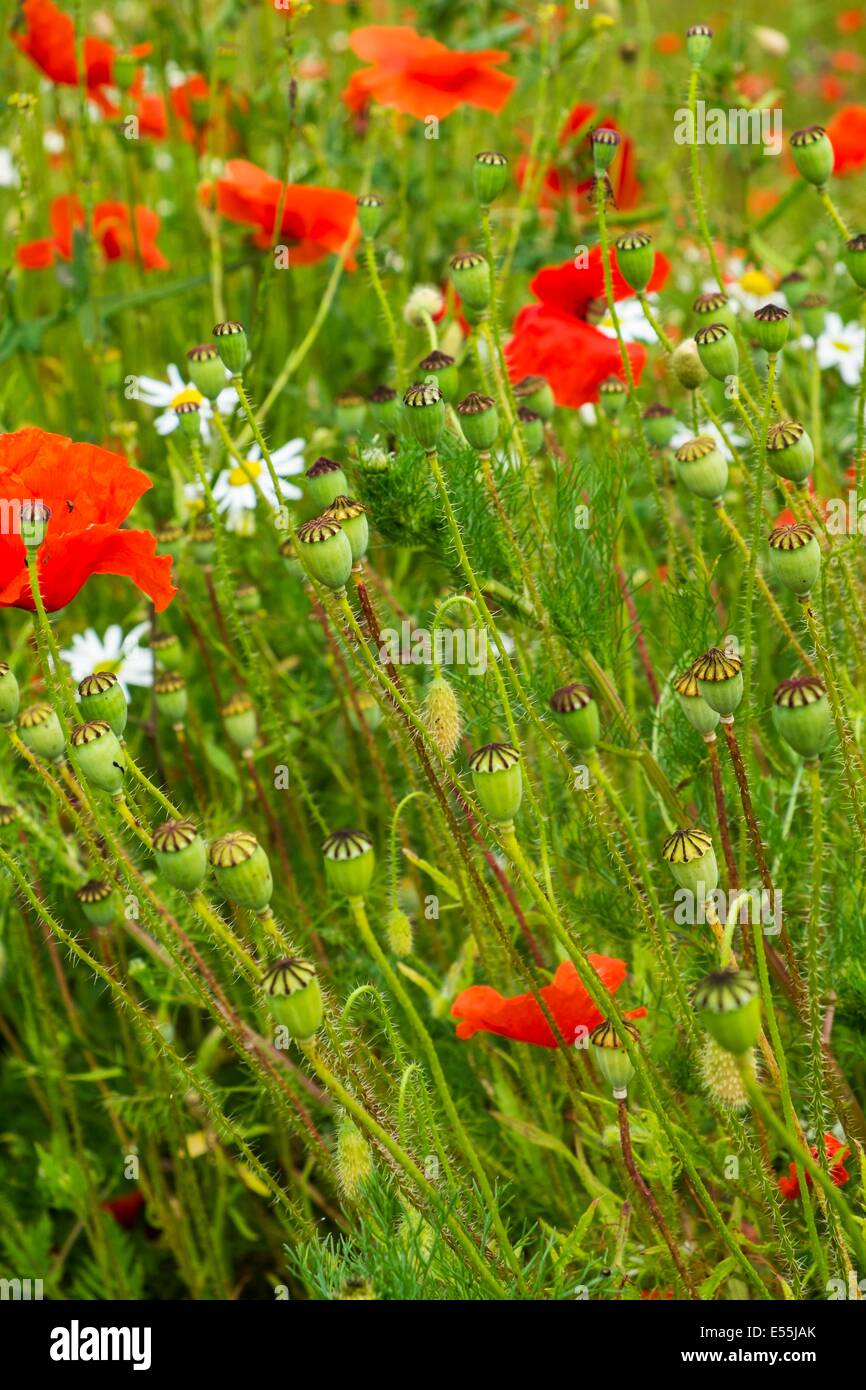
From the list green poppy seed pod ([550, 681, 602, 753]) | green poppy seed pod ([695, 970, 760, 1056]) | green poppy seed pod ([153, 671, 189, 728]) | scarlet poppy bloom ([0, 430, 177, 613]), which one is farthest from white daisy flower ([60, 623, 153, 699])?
green poppy seed pod ([695, 970, 760, 1056])

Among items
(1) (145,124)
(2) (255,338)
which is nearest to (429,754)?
(2) (255,338)

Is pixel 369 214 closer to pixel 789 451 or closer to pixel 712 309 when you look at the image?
pixel 712 309

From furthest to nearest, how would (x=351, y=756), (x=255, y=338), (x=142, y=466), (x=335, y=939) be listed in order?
(x=142, y=466) → (x=255, y=338) → (x=351, y=756) → (x=335, y=939)

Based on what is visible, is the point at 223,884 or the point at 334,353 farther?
the point at 334,353

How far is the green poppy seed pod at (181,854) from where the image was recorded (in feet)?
2.56

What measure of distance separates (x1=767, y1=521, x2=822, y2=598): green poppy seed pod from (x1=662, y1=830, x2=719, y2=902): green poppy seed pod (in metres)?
0.19

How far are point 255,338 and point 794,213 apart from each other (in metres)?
1.63

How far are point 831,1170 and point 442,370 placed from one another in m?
0.64

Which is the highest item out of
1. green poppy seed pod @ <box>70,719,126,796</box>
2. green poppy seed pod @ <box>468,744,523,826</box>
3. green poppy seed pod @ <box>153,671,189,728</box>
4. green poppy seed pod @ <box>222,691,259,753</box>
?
green poppy seed pod @ <box>153,671,189,728</box>

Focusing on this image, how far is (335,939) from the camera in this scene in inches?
50.2

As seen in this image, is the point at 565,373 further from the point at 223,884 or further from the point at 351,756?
the point at 223,884

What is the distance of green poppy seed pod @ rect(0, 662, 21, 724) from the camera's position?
0.90 metres

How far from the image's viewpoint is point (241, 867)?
772 mm

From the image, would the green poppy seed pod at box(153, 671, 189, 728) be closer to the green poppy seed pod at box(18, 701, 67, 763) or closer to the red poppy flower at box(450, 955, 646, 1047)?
the green poppy seed pod at box(18, 701, 67, 763)
